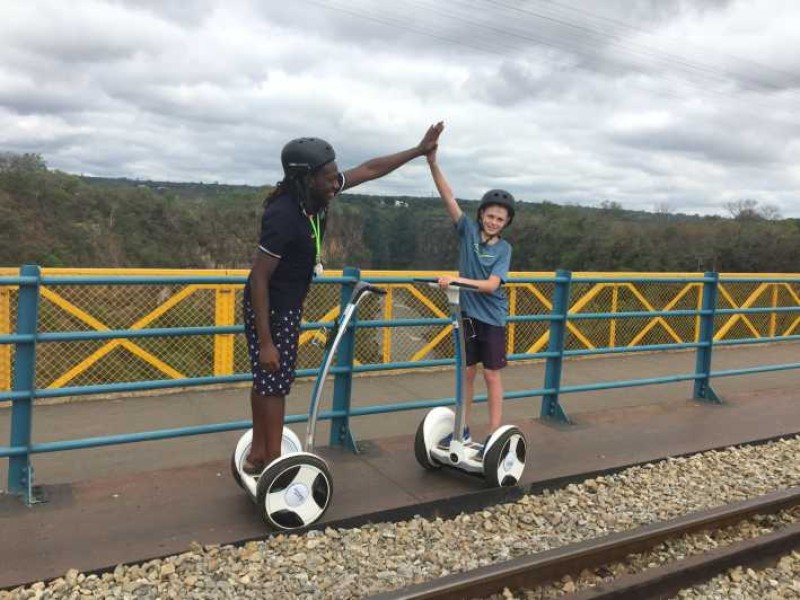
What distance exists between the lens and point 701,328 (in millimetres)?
6898

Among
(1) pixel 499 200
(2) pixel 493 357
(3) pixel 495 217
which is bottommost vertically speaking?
(2) pixel 493 357

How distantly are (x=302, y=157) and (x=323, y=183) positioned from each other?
0.16m

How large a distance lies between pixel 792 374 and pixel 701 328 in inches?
130

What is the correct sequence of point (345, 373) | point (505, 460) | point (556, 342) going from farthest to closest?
point (556, 342), point (345, 373), point (505, 460)

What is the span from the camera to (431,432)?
4570 millimetres

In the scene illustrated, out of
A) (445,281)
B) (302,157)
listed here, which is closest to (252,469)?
(445,281)

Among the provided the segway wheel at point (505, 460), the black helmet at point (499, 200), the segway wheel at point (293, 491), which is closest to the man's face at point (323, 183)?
the black helmet at point (499, 200)

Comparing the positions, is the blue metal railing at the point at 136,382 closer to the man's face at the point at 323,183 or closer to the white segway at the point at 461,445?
the white segway at the point at 461,445

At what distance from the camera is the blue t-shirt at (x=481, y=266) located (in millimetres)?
4332

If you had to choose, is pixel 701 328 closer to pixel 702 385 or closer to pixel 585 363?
pixel 702 385

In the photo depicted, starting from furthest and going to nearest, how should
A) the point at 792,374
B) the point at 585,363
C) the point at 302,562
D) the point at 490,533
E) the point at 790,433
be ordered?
1. the point at 585,363
2. the point at 792,374
3. the point at 790,433
4. the point at 490,533
5. the point at 302,562

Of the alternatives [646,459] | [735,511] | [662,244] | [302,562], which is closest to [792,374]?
[646,459]

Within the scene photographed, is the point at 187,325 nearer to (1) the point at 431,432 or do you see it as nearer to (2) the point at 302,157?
(1) the point at 431,432

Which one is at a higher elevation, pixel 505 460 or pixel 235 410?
pixel 505 460
